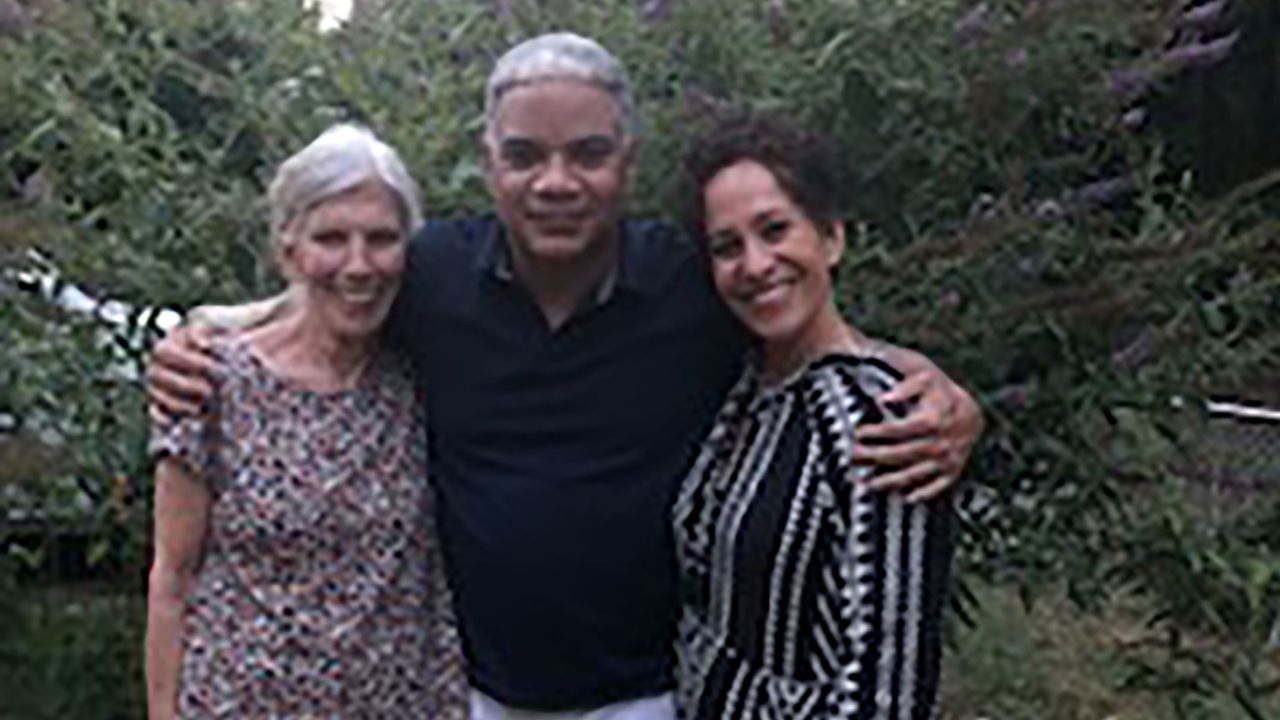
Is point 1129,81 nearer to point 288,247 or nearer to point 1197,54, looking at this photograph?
point 1197,54

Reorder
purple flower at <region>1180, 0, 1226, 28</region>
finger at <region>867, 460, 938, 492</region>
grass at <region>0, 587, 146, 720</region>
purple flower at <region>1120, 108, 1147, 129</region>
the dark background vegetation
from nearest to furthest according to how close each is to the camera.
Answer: finger at <region>867, 460, 938, 492</region> → the dark background vegetation → purple flower at <region>1120, 108, 1147, 129</region> → purple flower at <region>1180, 0, 1226, 28</region> → grass at <region>0, 587, 146, 720</region>

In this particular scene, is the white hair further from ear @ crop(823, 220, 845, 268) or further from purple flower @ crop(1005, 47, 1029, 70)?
purple flower @ crop(1005, 47, 1029, 70)

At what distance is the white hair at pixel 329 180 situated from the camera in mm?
2496

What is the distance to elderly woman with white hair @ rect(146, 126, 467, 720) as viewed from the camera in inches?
98.3

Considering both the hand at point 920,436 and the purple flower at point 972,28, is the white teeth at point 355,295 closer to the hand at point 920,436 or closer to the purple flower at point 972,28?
the hand at point 920,436

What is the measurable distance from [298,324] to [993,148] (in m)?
1.29

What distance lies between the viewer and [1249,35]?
10.6m

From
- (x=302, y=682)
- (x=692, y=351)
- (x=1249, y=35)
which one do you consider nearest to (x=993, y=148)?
(x=692, y=351)

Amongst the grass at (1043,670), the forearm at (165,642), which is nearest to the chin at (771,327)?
the forearm at (165,642)

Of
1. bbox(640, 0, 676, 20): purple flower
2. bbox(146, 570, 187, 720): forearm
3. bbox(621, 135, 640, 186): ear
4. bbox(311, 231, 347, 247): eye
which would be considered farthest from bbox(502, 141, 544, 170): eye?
bbox(640, 0, 676, 20): purple flower

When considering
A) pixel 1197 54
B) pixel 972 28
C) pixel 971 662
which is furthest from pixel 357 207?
pixel 971 662

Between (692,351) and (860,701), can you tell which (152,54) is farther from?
(860,701)

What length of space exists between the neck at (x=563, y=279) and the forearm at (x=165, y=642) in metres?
0.59

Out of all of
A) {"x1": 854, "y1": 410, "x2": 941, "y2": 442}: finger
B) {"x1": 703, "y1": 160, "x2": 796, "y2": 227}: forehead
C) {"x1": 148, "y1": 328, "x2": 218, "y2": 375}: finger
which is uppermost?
{"x1": 703, "y1": 160, "x2": 796, "y2": 227}: forehead
